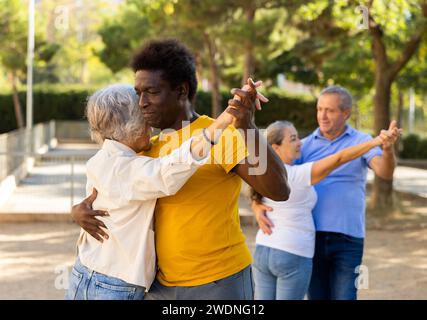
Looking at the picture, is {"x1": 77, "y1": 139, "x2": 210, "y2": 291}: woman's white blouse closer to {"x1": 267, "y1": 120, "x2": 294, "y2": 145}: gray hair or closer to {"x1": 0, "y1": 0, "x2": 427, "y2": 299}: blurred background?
{"x1": 0, "y1": 0, "x2": 427, "y2": 299}: blurred background

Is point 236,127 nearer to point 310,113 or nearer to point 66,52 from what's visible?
point 310,113

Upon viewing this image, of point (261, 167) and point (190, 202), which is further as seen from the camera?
point (190, 202)

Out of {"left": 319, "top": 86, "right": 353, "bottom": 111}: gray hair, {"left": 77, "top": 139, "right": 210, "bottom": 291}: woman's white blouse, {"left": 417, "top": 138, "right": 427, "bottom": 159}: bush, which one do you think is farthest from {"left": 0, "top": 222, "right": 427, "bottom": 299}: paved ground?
{"left": 417, "top": 138, "right": 427, "bottom": 159}: bush

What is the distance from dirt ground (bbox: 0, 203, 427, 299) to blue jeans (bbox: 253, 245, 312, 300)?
2.60 meters

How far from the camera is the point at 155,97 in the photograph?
3180 mm

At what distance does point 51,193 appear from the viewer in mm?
14148

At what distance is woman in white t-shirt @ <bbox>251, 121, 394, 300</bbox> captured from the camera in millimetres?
4871

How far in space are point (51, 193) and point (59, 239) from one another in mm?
2450

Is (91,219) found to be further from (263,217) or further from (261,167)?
(263,217)

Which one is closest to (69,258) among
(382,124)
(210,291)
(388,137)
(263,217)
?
(263,217)

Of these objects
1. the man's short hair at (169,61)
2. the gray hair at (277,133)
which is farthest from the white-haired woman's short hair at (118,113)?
the gray hair at (277,133)

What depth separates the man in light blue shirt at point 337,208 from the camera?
5074 mm

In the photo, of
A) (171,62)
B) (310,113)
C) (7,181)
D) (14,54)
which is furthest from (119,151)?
(310,113)

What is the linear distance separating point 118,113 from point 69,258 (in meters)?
7.30
